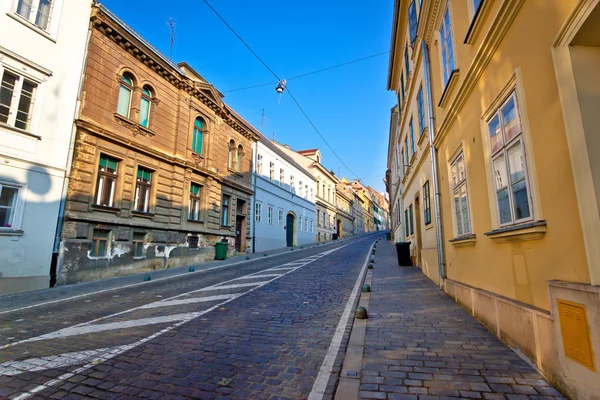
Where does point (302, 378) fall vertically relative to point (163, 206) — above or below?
below

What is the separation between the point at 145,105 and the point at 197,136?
4.01 metres

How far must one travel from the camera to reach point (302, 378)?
3.36 m

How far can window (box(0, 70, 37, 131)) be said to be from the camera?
9406mm

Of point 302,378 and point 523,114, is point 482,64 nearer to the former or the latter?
point 523,114

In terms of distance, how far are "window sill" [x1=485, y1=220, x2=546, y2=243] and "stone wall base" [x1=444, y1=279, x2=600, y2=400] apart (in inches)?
21.8

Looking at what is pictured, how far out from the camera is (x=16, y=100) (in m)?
9.59

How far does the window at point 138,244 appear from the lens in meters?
13.8

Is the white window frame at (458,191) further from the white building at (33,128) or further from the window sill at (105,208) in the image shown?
the window sill at (105,208)

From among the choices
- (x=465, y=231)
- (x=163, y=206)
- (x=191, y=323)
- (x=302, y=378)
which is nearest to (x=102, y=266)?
(x=163, y=206)

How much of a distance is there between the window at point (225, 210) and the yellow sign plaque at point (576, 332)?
19400 mm

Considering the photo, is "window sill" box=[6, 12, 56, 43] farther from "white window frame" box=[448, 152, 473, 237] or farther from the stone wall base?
the stone wall base

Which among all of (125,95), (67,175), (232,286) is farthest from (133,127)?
(232,286)

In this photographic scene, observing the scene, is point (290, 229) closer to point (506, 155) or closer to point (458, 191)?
point (458, 191)

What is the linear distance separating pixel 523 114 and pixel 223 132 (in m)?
19.6
